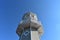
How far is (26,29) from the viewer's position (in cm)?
2884

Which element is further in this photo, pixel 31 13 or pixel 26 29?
pixel 31 13

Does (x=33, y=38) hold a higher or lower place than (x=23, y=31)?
lower

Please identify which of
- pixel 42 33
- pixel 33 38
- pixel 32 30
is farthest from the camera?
pixel 42 33

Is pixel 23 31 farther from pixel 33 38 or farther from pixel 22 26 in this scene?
pixel 33 38

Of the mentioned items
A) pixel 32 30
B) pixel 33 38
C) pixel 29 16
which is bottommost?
pixel 33 38

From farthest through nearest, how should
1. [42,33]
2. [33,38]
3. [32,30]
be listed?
1. [42,33]
2. [32,30]
3. [33,38]

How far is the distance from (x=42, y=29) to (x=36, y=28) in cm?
150

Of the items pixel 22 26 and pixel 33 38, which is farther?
pixel 22 26

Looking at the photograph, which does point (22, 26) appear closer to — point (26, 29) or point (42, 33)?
point (26, 29)

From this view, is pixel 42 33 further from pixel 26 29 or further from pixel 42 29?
pixel 26 29

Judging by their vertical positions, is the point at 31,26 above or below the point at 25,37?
above

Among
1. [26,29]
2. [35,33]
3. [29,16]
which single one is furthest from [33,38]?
[29,16]

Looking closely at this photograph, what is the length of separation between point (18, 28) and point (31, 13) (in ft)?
15.6

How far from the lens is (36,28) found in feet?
94.5
